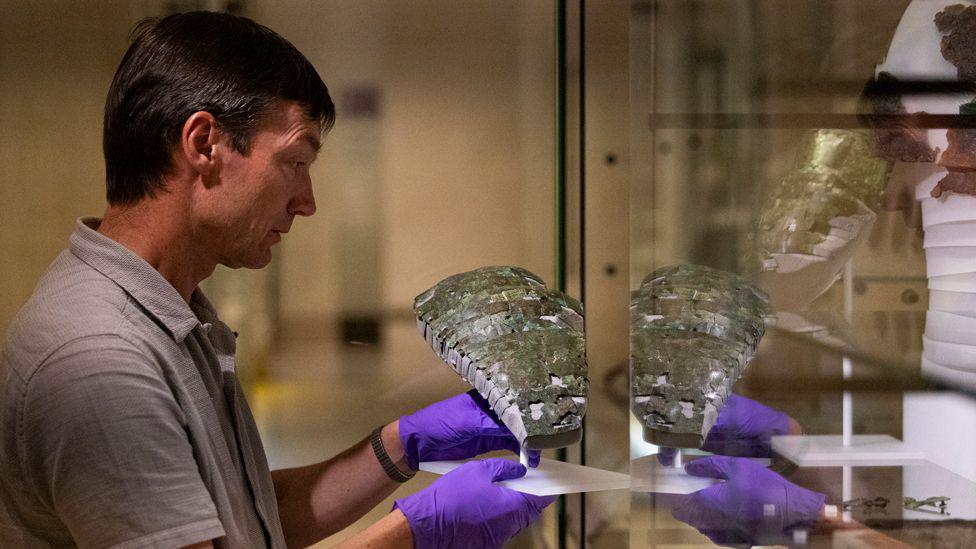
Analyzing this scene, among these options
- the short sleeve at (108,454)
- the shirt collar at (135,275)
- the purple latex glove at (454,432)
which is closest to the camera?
the short sleeve at (108,454)

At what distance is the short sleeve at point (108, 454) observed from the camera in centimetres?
65

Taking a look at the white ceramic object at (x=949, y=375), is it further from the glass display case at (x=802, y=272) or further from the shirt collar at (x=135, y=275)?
the shirt collar at (x=135, y=275)

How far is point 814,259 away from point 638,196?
0.52 ft

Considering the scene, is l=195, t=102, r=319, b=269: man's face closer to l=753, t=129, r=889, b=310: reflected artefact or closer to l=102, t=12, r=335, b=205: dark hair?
l=102, t=12, r=335, b=205: dark hair

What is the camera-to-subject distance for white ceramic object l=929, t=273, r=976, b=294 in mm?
366

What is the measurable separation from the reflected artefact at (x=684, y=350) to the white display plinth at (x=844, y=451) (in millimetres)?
64

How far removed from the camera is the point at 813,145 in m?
0.42

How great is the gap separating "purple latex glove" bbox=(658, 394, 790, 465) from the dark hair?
1.64 ft

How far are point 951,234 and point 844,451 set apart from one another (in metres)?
0.12

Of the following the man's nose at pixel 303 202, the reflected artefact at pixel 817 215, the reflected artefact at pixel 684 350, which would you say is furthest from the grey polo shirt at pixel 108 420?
the reflected artefact at pixel 817 215

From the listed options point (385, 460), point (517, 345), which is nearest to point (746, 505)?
point (517, 345)

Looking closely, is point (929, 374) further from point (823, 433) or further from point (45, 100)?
point (45, 100)

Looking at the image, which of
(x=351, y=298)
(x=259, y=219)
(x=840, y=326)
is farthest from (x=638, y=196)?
(x=351, y=298)

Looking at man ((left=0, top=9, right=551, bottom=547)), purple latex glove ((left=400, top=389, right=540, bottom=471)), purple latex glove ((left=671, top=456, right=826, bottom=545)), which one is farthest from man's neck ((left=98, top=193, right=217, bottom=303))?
purple latex glove ((left=671, top=456, right=826, bottom=545))
